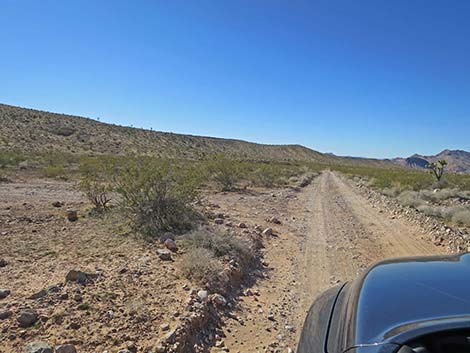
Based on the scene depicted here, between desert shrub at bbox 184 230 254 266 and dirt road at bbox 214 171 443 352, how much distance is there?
0.60 metres

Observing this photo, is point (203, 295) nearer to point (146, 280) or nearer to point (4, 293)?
point (146, 280)

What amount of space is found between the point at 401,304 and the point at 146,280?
170 inches

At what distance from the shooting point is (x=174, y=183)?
9.32m

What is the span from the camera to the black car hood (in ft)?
→ 5.85

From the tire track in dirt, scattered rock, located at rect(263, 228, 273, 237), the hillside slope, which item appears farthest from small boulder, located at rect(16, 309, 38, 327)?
the hillside slope

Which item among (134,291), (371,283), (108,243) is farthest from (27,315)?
(371,283)

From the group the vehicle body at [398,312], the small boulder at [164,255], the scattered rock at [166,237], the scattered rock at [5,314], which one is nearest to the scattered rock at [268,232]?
the scattered rock at [166,237]

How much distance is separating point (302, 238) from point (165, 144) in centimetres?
5769

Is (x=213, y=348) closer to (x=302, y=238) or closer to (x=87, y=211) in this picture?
(x=302, y=238)

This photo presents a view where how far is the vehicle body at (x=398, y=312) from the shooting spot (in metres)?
1.74

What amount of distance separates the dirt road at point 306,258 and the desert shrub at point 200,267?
647 mm

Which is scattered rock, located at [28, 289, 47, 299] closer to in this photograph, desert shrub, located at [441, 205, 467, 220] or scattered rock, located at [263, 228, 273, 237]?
scattered rock, located at [263, 228, 273, 237]

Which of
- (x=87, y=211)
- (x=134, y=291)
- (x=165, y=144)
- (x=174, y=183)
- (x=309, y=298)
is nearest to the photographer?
(x=134, y=291)

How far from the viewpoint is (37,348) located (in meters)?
3.57
